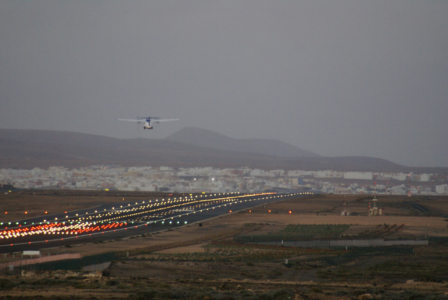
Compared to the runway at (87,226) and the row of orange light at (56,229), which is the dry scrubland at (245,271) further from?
the row of orange light at (56,229)

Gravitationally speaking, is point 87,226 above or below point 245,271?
below

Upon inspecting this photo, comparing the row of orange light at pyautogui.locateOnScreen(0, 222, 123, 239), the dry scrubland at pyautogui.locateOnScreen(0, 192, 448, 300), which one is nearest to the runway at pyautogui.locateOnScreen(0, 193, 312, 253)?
the row of orange light at pyautogui.locateOnScreen(0, 222, 123, 239)

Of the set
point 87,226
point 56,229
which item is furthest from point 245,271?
point 87,226

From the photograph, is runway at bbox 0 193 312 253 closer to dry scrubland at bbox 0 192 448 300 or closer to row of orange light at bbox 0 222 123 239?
row of orange light at bbox 0 222 123 239

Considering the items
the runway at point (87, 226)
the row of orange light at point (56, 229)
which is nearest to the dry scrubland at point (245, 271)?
the runway at point (87, 226)

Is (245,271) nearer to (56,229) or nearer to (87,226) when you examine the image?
(56,229)

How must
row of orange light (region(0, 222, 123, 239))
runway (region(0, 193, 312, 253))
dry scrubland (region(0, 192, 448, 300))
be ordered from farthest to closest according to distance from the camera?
row of orange light (region(0, 222, 123, 239)) < runway (region(0, 193, 312, 253)) < dry scrubland (region(0, 192, 448, 300))

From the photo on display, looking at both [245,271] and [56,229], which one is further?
[56,229]

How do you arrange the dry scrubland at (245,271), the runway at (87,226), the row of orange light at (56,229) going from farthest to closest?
the row of orange light at (56,229)
the runway at (87,226)
the dry scrubland at (245,271)
